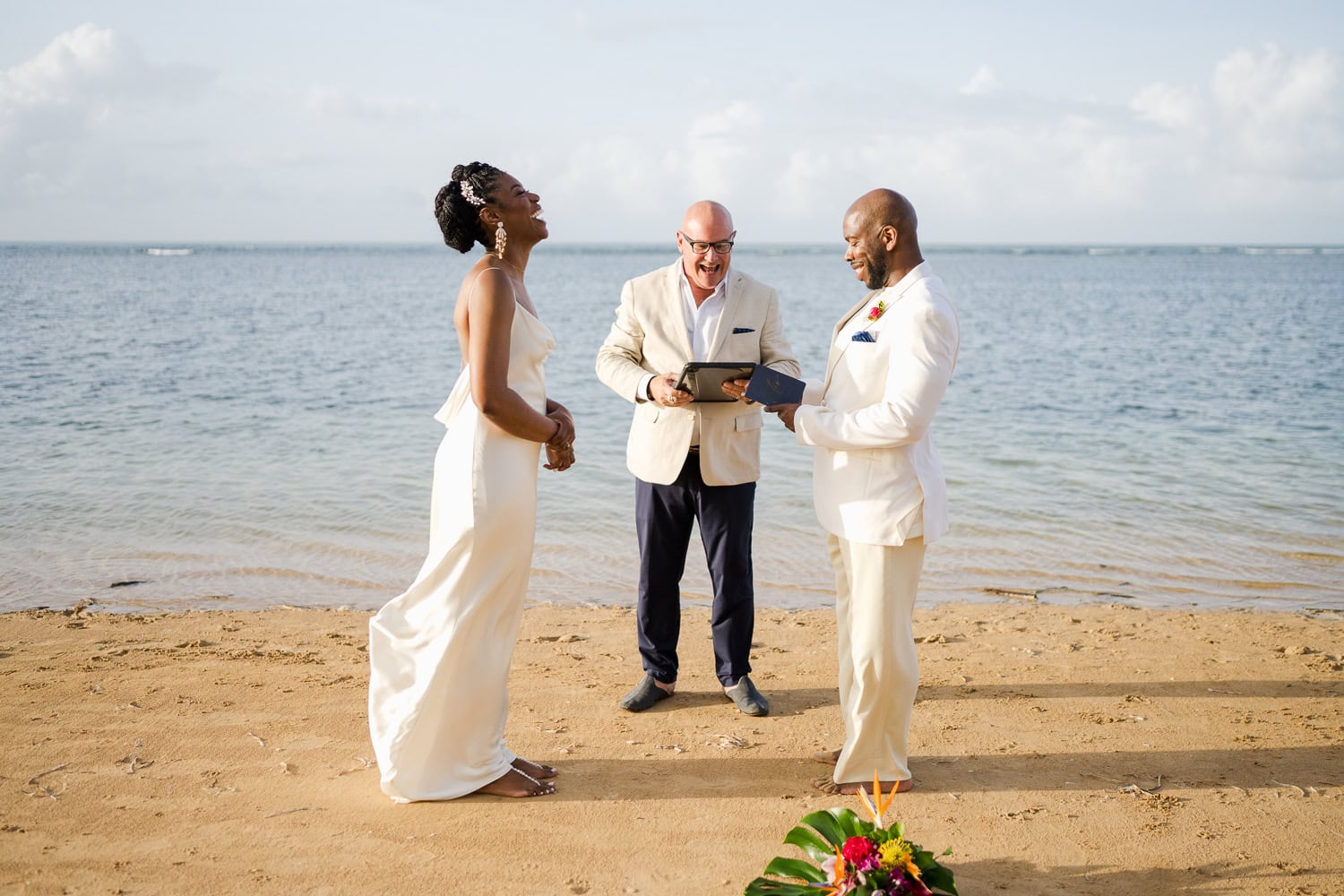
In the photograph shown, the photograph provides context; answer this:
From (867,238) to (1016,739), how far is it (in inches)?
95.9

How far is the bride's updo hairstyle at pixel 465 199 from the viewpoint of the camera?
12.6 ft

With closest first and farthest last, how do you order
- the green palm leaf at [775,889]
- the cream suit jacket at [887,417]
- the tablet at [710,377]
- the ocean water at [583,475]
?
1. the green palm leaf at [775,889]
2. the cream suit jacket at [887,417]
3. the tablet at [710,377]
4. the ocean water at [583,475]

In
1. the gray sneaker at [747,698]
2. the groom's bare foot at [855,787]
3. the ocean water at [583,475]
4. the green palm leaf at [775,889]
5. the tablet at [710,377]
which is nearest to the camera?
the green palm leaf at [775,889]

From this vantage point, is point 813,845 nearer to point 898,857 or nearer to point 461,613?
point 898,857

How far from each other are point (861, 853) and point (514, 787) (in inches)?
61.0

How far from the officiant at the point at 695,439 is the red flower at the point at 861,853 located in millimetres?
1917

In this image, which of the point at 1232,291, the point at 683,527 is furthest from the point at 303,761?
Result: the point at 1232,291

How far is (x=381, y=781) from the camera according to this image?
3.90 m

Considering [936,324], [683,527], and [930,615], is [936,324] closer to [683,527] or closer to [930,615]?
[683,527]

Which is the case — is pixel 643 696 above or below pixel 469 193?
below

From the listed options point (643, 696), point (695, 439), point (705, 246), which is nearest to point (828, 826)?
point (643, 696)

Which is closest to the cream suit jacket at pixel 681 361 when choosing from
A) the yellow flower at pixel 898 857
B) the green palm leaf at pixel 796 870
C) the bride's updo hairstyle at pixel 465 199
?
the bride's updo hairstyle at pixel 465 199

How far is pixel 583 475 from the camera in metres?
11.0

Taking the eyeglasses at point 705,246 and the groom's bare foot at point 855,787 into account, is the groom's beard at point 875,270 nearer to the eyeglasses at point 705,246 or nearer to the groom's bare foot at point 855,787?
the eyeglasses at point 705,246
